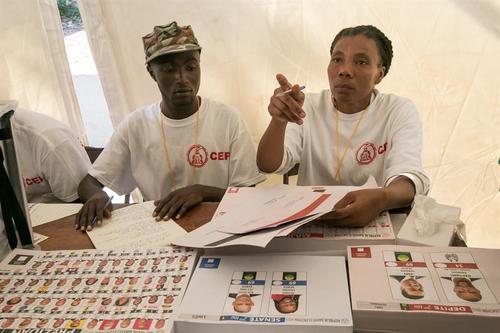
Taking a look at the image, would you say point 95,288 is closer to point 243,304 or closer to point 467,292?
point 243,304

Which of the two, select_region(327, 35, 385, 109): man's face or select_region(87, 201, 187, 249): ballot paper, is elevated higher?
select_region(327, 35, 385, 109): man's face

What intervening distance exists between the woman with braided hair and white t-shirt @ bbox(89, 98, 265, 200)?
9.2 inches

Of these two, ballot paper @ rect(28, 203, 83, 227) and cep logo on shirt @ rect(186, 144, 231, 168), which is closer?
ballot paper @ rect(28, 203, 83, 227)

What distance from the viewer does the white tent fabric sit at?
81.6 inches

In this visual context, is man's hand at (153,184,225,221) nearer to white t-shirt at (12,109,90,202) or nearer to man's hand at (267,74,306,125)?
man's hand at (267,74,306,125)

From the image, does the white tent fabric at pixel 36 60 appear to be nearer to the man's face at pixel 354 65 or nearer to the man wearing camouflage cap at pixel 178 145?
the man wearing camouflage cap at pixel 178 145

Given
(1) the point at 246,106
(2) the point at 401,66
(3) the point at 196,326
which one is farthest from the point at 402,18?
(3) the point at 196,326

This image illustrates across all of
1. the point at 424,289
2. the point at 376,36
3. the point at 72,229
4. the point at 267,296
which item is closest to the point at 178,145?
the point at 72,229

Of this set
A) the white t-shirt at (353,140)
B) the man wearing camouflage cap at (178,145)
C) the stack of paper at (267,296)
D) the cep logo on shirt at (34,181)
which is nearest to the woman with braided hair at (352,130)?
the white t-shirt at (353,140)

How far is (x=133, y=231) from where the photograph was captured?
1046 millimetres

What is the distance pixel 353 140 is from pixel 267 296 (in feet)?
3.06

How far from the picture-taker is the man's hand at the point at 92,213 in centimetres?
111

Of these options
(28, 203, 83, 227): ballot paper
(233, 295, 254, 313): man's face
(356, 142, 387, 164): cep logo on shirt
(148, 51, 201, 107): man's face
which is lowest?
(356, 142, 387, 164): cep logo on shirt

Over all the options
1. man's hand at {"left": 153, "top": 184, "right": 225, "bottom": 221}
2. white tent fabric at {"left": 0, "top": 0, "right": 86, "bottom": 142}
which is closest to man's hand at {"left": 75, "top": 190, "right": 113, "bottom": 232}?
man's hand at {"left": 153, "top": 184, "right": 225, "bottom": 221}
